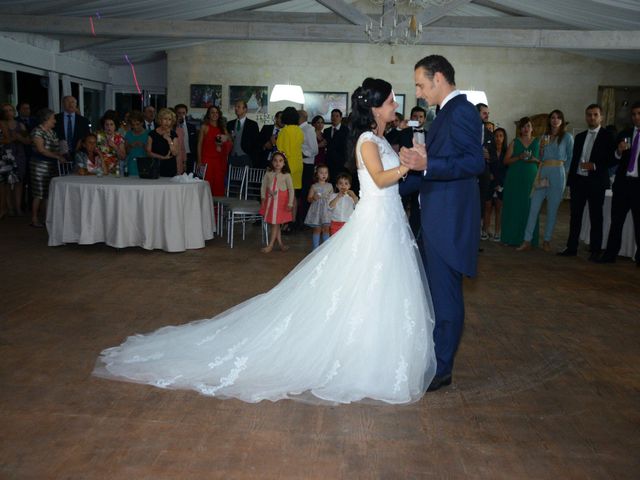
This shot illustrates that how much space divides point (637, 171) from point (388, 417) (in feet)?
16.6

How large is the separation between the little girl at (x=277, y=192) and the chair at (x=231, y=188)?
0.80 meters

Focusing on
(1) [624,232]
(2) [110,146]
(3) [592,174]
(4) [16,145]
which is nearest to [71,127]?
(4) [16,145]

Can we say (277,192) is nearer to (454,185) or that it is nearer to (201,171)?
(201,171)

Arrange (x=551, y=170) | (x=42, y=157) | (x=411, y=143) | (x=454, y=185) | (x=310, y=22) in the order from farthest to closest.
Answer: (x=310, y=22) → (x=42, y=157) → (x=551, y=170) → (x=411, y=143) → (x=454, y=185)

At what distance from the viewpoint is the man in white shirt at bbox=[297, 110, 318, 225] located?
8328mm

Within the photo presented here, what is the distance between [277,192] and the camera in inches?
265

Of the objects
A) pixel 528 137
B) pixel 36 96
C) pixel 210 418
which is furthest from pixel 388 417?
pixel 36 96

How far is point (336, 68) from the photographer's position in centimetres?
1455

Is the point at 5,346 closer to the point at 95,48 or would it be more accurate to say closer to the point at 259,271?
the point at 259,271

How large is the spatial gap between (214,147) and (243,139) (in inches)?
16.1

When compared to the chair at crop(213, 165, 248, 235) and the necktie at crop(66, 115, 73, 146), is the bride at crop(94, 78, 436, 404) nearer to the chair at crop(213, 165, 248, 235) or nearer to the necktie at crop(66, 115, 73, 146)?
the chair at crop(213, 165, 248, 235)

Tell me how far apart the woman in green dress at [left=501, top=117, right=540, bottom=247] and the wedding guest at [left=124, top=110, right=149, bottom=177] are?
4.33 m

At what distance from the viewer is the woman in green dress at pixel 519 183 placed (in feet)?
25.5

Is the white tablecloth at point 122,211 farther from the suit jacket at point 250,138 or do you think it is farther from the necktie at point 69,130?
the necktie at point 69,130
